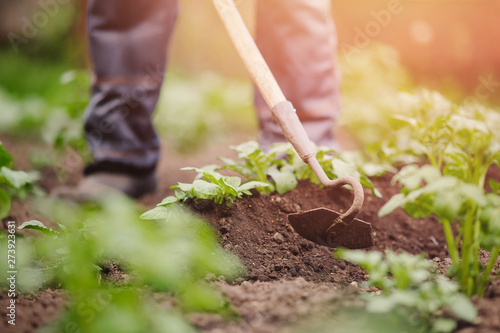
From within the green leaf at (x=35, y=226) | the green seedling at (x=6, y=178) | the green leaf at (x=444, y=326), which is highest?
the green leaf at (x=444, y=326)

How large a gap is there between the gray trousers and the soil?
352 millimetres

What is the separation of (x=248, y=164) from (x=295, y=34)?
0.79 metres

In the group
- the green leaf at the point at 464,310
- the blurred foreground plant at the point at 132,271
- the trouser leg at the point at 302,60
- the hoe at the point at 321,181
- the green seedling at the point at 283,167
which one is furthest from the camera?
the trouser leg at the point at 302,60

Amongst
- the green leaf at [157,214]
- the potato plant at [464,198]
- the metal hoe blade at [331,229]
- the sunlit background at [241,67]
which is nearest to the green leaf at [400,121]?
the potato plant at [464,198]

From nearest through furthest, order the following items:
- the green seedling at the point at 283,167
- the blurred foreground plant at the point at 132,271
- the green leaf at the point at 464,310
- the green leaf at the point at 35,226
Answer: the blurred foreground plant at the point at 132,271 → the green leaf at the point at 464,310 → the green leaf at the point at 35,226 → the green seedling at the point at 283,167

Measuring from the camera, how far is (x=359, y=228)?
1.26m

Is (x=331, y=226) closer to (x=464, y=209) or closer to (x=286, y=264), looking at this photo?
(x=286, y=264)

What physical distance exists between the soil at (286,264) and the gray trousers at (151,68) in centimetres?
35

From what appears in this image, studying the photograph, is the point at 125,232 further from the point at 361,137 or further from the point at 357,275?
the point at 361,137

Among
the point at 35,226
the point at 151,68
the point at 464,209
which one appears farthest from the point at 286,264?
the point at 151,68

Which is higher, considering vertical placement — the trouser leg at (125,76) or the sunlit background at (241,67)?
the trouser leg at (125,76)

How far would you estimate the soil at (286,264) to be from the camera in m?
0.90

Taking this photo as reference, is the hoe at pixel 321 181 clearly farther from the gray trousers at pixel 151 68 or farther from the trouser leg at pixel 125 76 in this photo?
the trouser leg at pixel 125 76

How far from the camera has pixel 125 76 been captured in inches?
79.9
